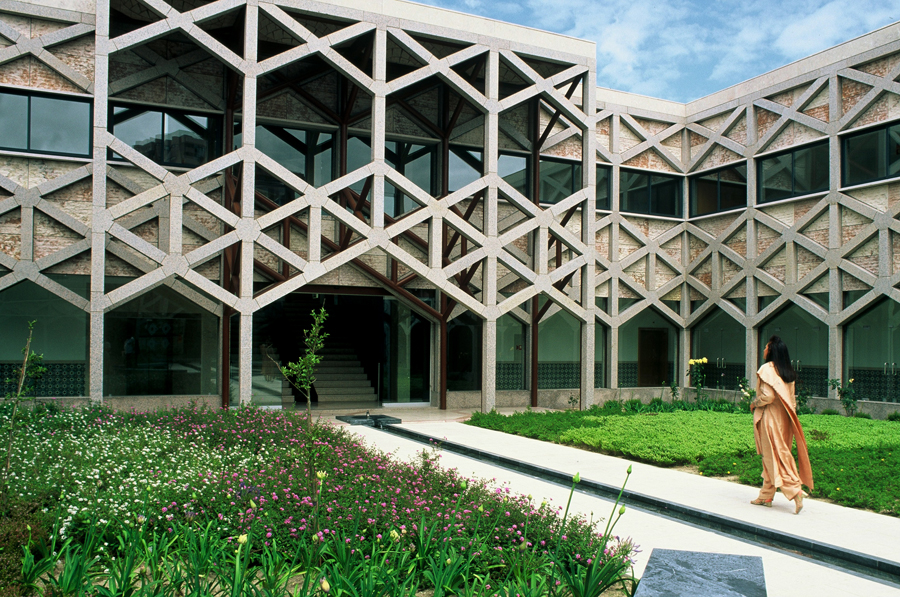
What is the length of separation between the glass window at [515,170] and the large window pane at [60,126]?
37.2 ft

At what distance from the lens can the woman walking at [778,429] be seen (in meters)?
8.70

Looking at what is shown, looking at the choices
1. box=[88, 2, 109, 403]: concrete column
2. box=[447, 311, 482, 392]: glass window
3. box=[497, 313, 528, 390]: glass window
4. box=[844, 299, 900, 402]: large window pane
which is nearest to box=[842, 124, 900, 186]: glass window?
box=[844, 299, 900, 402]: large window pane

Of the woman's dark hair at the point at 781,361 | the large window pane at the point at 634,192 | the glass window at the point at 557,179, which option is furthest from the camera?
the large window pane at the point at 634,192

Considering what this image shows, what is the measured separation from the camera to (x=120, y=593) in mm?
4766

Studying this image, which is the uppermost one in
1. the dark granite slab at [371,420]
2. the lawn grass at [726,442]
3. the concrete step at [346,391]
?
the concrete step at [346,391]

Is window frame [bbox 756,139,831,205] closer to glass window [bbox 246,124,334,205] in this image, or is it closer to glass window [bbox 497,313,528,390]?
glass window [bbox 497,313,528,390]

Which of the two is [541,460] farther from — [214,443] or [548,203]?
[548,203]

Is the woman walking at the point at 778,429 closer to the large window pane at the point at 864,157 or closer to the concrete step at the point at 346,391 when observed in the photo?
the large window pane at the point at 864,157

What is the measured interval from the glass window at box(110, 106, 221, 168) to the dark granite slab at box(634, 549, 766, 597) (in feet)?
55.4

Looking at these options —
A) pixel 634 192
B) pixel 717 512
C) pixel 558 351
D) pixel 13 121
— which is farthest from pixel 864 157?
pixel 13 121

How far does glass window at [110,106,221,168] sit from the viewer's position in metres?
18.0

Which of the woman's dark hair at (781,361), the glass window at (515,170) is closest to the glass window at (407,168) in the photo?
the glass window at (515,170)

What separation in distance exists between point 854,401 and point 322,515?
1754 cm

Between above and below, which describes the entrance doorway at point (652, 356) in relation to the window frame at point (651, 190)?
below
